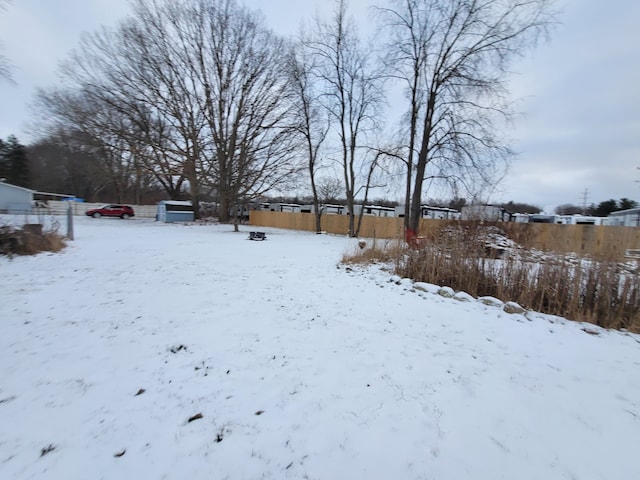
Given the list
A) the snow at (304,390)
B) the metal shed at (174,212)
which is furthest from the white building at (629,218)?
the metal shed at (174,212)

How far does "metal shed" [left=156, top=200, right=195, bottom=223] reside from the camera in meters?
28.0

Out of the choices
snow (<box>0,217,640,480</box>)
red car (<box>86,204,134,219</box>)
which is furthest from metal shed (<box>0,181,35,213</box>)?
snow (<box>0,217,640,480</box>)

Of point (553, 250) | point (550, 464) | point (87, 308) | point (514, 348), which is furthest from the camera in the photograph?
point (553, 250)

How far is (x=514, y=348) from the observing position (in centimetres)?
356

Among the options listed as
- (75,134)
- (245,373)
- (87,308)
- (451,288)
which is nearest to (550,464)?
(245,373)

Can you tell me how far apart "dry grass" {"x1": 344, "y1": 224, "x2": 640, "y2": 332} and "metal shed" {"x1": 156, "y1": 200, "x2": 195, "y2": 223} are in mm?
26714

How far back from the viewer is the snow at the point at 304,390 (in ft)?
6.20

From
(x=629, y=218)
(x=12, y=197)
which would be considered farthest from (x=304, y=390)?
(x=12, y=197)

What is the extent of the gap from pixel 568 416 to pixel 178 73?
27.6 metres

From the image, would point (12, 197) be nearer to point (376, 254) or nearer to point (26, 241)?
point (26, 241)

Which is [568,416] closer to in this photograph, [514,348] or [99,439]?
[514,348]

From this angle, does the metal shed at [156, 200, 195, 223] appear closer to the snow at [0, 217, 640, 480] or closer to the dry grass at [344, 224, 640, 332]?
the snow at [0, 217, 640, 480]

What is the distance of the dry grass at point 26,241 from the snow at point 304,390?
3.88 meters

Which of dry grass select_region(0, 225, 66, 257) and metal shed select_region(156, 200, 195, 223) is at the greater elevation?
metal shed select_region(156, 200, 195, 223)
